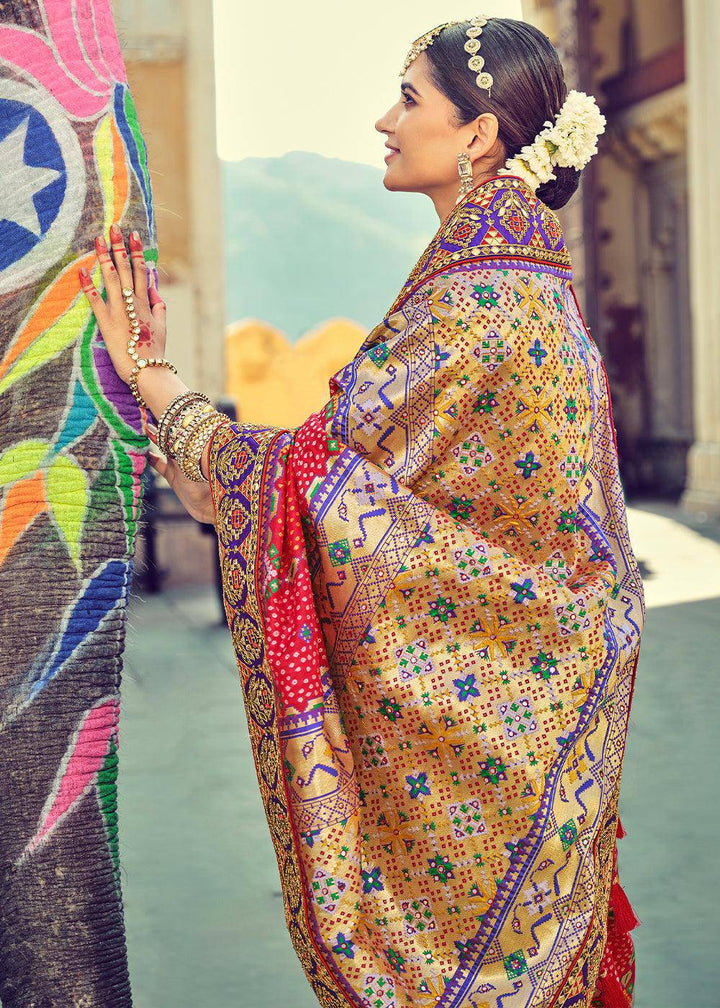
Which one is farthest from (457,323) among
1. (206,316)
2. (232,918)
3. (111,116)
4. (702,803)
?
(206,316)

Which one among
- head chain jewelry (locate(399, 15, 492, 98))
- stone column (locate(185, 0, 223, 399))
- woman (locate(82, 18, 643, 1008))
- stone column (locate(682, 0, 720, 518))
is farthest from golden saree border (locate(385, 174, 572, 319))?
stone column (locate(682, 0, 720, 518))

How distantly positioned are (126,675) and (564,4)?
829cm

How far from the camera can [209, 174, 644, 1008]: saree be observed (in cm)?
152

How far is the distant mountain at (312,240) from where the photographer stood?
1554 inches

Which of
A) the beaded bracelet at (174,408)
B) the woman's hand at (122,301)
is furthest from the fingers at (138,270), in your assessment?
the beaded bracelet at (174,408)

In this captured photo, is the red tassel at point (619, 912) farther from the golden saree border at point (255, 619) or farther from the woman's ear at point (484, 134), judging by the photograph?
the woman's ear at point (484, 134)

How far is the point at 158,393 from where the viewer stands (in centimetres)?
155

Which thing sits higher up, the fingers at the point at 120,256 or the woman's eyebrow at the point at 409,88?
the woman's eyebrow at the point at 409,88

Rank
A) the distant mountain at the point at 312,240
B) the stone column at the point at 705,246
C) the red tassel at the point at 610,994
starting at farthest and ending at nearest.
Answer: the distant mountain at the point at 312,240 < the stone column at the point at 705,246 < the red tassel at the point at 610,994

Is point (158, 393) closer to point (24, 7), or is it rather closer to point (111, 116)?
point (111, 116)

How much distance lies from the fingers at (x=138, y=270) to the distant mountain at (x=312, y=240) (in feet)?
115

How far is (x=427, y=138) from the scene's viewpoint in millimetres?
1638

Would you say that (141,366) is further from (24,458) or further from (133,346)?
(24,458)

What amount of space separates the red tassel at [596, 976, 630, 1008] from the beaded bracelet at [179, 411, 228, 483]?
92 centimetres
